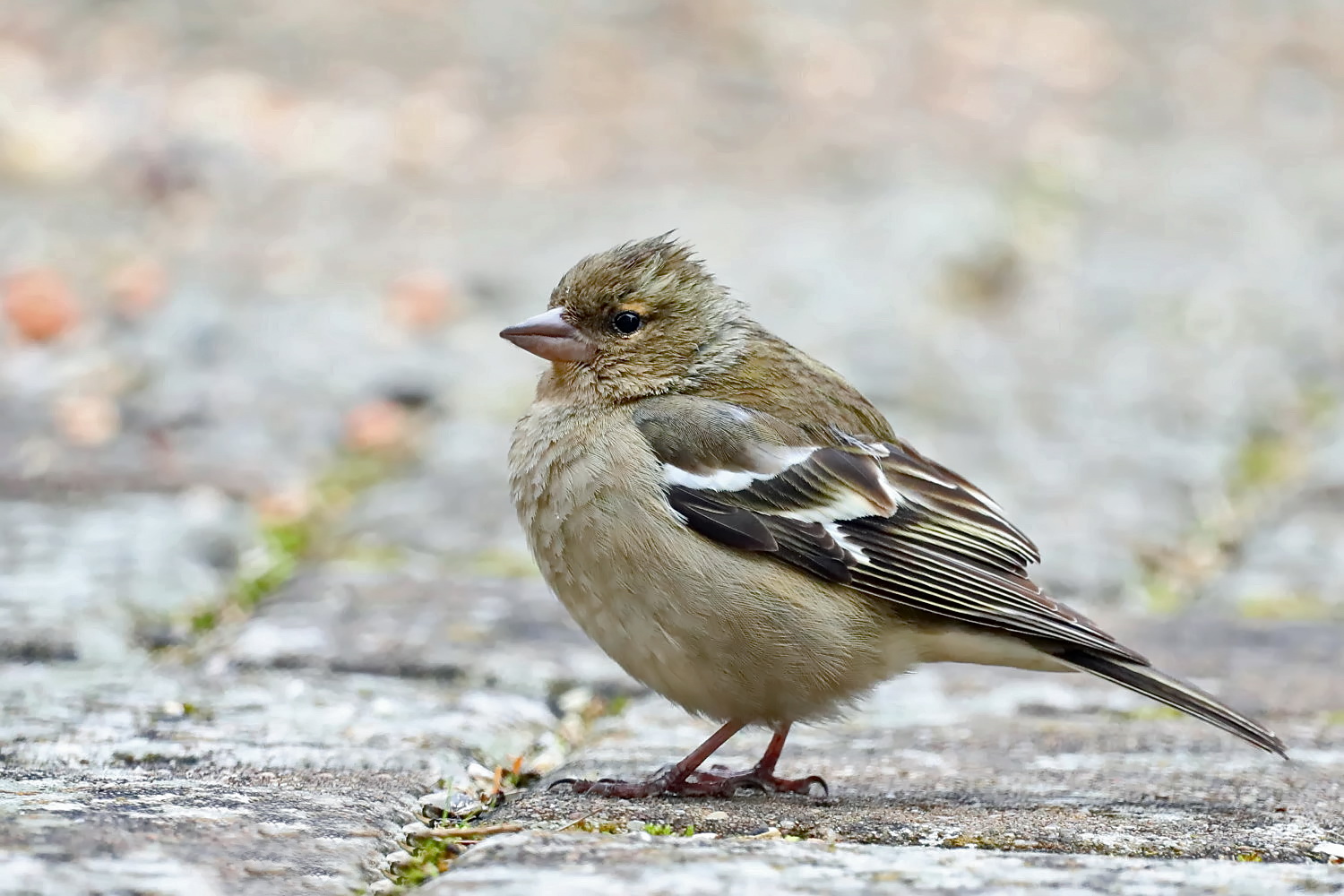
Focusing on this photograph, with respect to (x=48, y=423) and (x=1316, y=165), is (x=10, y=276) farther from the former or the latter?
(x=1316, y=165)

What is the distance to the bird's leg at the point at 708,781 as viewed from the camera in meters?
2.60

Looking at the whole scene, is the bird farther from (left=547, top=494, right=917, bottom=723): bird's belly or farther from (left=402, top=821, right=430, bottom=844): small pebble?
(left=402, top=821, right=430, bottom=844): small pebble

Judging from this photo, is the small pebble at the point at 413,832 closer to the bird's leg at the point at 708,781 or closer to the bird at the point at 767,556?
the bird's leg at the point at 708,781

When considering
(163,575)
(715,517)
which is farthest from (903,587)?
(163,575)

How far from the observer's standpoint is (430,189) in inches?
271

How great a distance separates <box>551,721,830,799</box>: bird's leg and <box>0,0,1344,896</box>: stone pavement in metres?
0.09

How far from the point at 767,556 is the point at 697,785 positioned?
0.45 metres

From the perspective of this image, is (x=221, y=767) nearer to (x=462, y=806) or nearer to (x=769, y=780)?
(x=462, y=806)

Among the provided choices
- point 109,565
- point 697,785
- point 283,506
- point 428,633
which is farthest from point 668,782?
point 283,506

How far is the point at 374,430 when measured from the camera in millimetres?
4727

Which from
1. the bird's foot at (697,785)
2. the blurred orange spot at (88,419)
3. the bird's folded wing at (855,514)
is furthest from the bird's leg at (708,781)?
the blurred orange spot at (88,419)

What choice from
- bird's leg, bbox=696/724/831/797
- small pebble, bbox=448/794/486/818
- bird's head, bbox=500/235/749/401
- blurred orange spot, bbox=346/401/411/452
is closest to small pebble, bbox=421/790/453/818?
small pebble, bbox=448/794/486/818

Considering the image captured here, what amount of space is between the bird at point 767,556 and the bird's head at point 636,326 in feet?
0.05

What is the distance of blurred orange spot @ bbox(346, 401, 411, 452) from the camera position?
4688 millimetres
